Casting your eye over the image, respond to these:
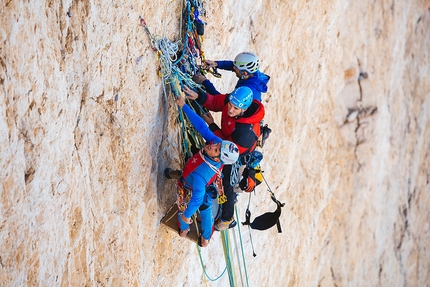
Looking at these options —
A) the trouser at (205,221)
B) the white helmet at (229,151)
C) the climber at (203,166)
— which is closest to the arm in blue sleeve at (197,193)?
the climber at (203,166)

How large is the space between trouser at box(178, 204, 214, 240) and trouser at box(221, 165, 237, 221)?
20 cm

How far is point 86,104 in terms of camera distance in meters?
4.09

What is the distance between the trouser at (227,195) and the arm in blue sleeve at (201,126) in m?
0.68

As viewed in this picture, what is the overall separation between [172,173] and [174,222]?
1.60 ft

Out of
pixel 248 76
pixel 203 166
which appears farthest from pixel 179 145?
pixel 248 76

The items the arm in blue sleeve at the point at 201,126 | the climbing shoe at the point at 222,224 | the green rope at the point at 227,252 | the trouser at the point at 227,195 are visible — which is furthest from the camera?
the green rope at the point at 227,252

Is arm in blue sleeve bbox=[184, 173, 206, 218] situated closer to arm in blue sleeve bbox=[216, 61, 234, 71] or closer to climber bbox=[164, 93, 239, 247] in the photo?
climber bbox=[164, 93, 239, 247]

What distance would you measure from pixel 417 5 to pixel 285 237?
5.32 metres

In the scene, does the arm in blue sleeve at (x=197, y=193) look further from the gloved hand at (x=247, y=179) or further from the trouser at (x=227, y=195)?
the gloved hand at (x=247, y=179)

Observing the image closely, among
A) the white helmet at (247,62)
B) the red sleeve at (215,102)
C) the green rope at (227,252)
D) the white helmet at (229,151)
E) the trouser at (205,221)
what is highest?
the white helmet at (247,62)

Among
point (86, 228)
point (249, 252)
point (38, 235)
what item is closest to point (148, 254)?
point (86, 228)

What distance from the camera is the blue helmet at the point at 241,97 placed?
4.45 meters

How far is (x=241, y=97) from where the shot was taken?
4453mm

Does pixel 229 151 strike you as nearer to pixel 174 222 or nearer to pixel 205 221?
pixel 205 221
